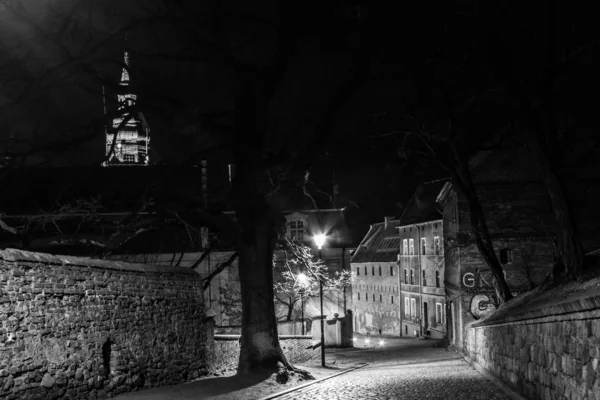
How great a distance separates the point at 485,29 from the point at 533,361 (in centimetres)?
746

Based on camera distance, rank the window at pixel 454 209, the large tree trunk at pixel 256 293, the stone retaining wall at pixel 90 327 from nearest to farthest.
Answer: the stone retaining wall at pixel 90 327, the large tree trunk at pixel 256 293, the window at pixel 454 209

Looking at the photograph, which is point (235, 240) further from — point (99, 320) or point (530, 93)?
point (530, 93)

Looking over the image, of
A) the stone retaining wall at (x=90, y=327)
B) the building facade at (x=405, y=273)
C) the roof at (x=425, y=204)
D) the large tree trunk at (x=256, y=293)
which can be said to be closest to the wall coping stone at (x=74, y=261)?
the stone retaining wall at (x=90, y=327)

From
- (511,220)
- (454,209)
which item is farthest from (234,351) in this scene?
(454,209)

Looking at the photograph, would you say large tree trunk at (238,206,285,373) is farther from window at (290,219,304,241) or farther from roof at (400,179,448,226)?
roof at (400,179,448,226)

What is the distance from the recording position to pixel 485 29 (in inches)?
590

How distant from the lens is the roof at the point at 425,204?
181ft

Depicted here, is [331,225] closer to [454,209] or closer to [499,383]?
[454,209]

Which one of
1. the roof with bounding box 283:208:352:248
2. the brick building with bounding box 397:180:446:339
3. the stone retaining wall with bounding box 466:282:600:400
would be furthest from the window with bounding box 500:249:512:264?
the stone retaining wall with bounding box 466:282:600:400

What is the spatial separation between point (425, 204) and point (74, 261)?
1851 inches

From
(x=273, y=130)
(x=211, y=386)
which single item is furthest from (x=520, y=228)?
(x=211, y=386)

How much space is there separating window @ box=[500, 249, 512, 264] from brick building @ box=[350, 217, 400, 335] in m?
31.0

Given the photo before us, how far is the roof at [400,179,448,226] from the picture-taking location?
181 feet

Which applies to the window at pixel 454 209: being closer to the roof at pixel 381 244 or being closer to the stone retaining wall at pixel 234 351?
the stone retaining wall at pixel 234 351
